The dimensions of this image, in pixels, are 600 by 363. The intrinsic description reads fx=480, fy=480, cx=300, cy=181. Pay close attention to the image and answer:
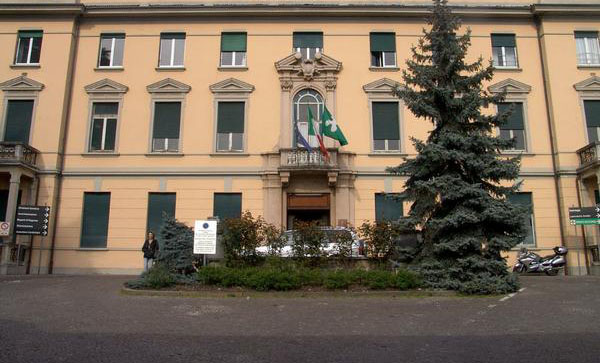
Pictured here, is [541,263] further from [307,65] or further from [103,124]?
[103,124]

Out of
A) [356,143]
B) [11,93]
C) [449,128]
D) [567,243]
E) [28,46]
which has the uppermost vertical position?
[28,46]

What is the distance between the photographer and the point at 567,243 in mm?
20547

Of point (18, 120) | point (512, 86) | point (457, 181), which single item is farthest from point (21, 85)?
point (512, 86)

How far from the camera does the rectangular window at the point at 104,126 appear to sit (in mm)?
21891

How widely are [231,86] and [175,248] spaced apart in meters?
10.7

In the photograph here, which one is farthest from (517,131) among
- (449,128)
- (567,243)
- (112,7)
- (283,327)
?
(112,7)

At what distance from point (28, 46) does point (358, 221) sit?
17.4 m

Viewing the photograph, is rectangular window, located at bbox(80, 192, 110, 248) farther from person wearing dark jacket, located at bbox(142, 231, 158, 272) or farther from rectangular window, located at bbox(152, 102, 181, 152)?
person wearing dark jacket, located at bbox(142, 231, 158, 272)

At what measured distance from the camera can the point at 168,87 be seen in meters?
22.1

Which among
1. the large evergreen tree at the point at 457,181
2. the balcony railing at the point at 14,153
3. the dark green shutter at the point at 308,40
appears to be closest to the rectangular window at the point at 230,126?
the dark green shutter at the point at 308,40

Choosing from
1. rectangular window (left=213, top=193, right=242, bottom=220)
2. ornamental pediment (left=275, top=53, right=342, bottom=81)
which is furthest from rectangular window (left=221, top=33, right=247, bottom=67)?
rectangular window (left=213, top=193, right=242, bottom=220)

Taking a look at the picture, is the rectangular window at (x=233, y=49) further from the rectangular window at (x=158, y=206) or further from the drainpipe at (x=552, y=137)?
the drainpipe at (x=552, y=137)

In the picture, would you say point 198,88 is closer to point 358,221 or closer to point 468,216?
point 358,221

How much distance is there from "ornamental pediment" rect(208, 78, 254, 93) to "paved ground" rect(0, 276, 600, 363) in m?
12.1
